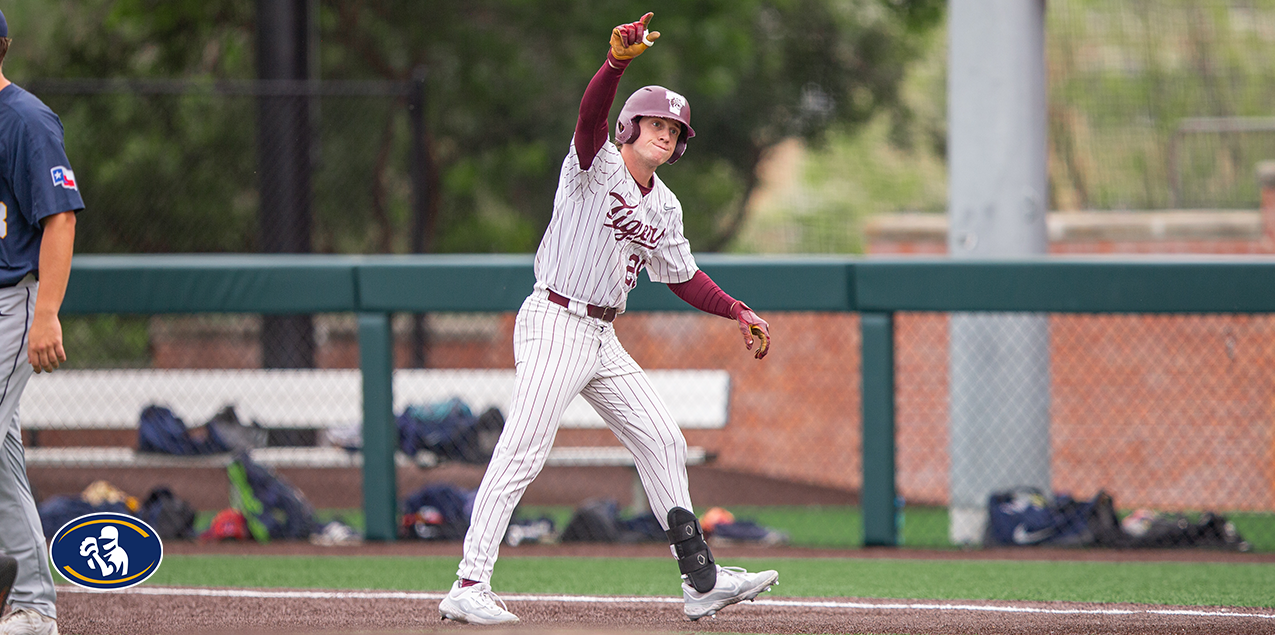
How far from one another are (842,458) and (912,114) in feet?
25.3

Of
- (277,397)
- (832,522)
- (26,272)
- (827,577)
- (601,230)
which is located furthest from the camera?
(832,522)

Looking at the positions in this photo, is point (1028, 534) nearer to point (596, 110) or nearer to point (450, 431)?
point (450, 431)

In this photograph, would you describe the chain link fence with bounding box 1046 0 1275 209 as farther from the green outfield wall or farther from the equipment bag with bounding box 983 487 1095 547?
the equipment bag with bounding box 983 487 1095 547

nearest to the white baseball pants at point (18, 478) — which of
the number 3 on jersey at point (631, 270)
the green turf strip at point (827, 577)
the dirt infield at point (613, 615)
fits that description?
the dirt infield at point (613, 615)

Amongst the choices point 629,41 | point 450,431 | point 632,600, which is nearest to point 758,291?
point 450,431

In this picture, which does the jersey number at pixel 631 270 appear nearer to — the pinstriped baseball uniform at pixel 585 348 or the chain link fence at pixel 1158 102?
the pinstriped baseball uniform at pixel 585 348

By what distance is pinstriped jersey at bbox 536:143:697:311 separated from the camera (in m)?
3.85

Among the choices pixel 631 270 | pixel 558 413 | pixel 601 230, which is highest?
pixel 601 230

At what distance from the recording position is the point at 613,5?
12945mm

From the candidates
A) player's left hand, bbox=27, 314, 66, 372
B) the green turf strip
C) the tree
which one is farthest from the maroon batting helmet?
the tree

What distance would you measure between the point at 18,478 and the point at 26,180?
0.90 meters

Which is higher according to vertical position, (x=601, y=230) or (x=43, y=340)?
(x=601, y=230)

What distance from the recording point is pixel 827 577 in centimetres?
548

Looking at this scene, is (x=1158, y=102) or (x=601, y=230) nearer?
(x=601, y=230)
